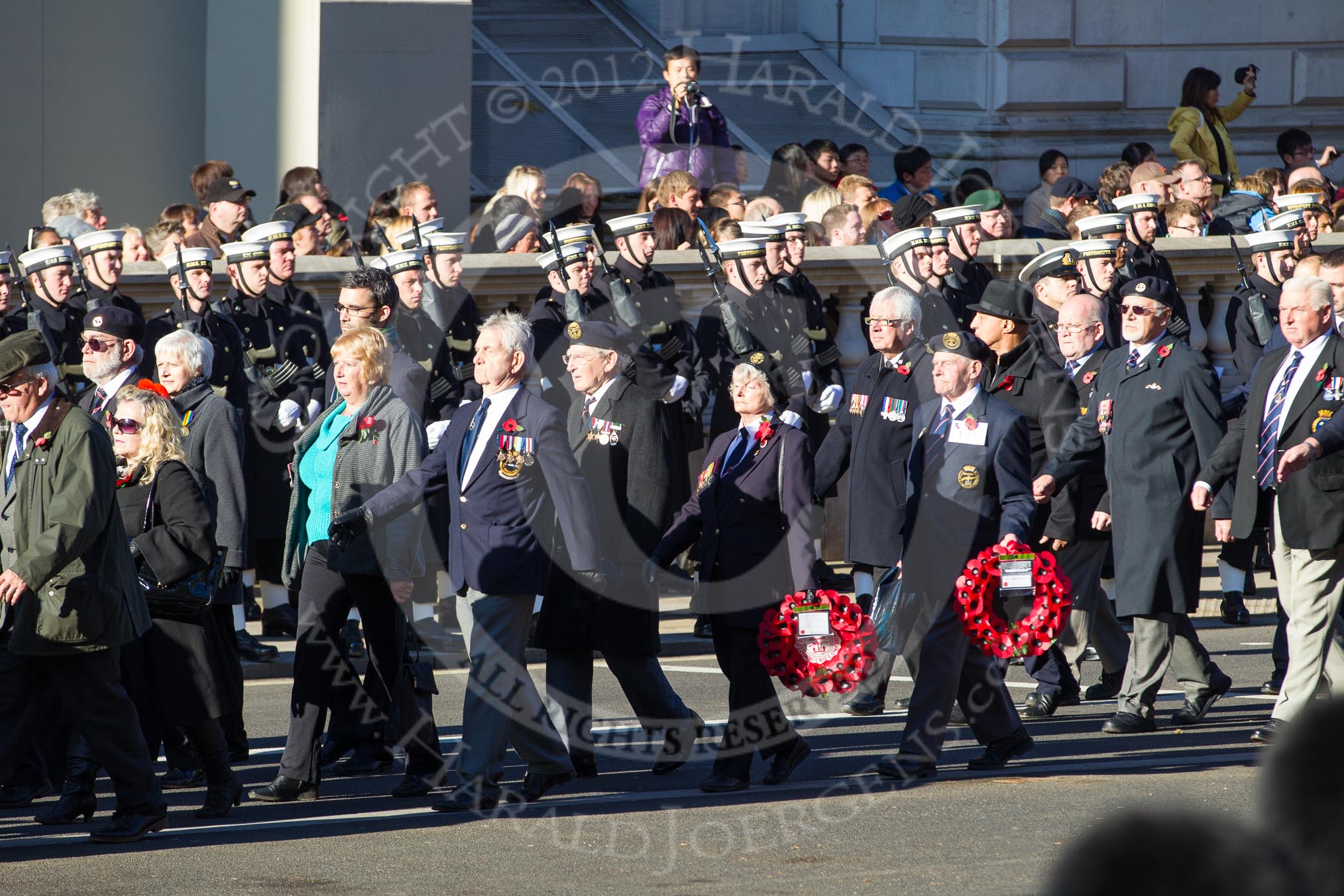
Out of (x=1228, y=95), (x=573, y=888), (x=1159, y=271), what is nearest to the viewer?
(x=573, y=888)

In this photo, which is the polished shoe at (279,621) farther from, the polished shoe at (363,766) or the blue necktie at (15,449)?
the blue necktie at (15,449)

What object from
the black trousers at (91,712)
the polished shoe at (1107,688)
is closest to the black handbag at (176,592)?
the black trousers at (91,712)

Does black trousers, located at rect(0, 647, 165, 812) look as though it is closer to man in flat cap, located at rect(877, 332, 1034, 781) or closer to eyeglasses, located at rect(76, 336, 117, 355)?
eyeglasses, located at rect(76, 336, 117, 355)

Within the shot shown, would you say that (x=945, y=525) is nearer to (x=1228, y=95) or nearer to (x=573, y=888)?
(x=573, y=888)

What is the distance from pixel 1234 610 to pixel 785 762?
4.74 metres

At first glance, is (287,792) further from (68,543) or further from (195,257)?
(195,257)

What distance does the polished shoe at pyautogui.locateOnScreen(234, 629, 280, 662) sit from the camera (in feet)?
33.7

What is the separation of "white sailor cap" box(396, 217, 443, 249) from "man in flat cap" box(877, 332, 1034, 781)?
4.41m

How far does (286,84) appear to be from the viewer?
16.0 meters

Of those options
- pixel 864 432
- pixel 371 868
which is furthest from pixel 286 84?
pixel 371 868

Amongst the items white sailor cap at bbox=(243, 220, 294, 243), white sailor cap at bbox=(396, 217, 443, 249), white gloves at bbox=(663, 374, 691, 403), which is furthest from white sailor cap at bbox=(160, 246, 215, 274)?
white gloves at bbox=(663, 374, 691, 403)

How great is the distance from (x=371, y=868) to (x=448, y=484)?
1710 millimetres

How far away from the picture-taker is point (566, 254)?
37.4 feet

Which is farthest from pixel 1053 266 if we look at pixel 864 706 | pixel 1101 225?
pixel 864 706
